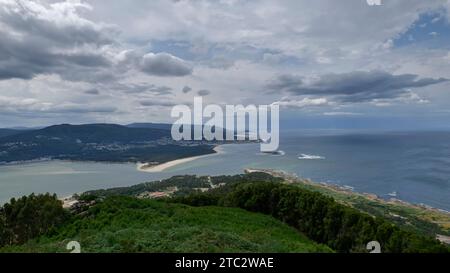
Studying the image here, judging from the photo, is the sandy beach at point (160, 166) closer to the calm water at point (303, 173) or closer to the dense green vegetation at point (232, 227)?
the calm water at point (303, 173)

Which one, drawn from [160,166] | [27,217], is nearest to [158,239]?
[27,217]

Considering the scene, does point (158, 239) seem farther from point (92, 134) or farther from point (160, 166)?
point (92, 134)

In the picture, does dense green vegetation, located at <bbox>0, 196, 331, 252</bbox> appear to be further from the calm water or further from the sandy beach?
the sandy beach

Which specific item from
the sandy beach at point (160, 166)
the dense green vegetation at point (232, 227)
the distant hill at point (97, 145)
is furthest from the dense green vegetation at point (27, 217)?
the distant hill at point (97, 145)

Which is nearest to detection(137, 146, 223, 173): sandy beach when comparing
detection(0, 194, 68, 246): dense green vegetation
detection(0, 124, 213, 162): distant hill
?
detection(0, 124, 213, 162): distant hill
